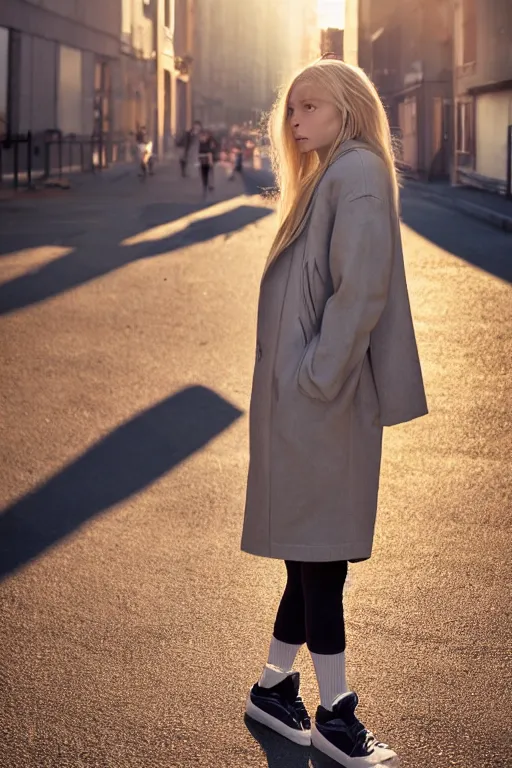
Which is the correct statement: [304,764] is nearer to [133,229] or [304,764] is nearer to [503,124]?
[133,229]

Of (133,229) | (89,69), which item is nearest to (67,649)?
(133,229)

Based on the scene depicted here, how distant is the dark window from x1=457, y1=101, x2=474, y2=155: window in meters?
1.41

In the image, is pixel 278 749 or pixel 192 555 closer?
pixel 278 749

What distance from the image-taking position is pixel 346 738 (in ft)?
10.2

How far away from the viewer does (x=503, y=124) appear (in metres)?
32.7

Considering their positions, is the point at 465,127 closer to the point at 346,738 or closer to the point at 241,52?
the point at 346,738

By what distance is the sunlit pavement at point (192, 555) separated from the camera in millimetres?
3293

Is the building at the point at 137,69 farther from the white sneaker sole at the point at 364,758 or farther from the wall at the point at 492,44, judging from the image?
the white sneaker sole at the point at 364,758

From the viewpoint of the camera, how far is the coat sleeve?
9.23 ft

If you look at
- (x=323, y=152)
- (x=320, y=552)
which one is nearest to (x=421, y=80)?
(x=323, y=152)

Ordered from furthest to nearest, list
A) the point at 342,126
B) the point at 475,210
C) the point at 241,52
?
the point at 241,52, the point at 475,210, the point at 342,126

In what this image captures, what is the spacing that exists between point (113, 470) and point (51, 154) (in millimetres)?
35359

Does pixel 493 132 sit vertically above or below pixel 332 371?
above

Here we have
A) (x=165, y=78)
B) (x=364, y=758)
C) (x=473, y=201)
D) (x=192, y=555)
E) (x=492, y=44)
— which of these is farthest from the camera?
(x=165, y=78)
